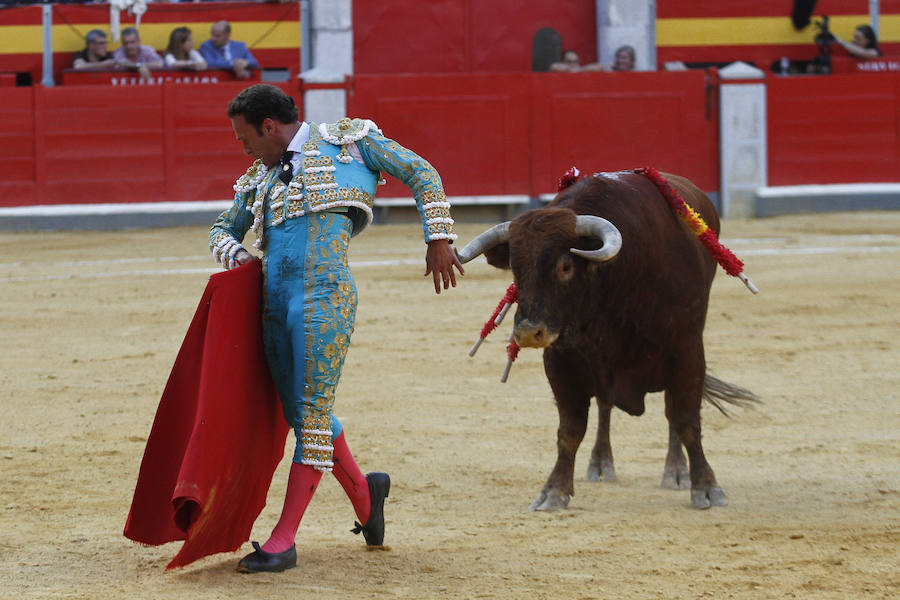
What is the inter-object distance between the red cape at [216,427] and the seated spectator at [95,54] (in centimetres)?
946

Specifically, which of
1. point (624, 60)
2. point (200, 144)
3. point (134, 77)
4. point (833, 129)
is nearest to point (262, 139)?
point (200, 144)

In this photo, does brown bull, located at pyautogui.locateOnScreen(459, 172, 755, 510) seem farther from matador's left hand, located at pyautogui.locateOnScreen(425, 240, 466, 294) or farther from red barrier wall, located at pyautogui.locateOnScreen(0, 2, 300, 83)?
red barrier wall, located at pyautogui.locateOnScreen(0, 2, 300, 83)

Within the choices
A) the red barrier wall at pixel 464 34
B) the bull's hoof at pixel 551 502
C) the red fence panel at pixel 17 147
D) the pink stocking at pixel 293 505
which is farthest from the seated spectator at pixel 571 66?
the pink stocking at pixel 293 505

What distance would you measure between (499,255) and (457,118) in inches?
326

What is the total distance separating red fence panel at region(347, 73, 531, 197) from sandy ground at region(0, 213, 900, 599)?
2927 mm

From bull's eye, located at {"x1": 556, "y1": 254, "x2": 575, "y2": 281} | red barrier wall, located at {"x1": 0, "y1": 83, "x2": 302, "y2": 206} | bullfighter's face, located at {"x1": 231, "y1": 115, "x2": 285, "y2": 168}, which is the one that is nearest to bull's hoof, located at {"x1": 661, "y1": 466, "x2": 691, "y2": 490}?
bull's eye, located at {"x1": 556, "y1": 254, "x2": 575, "y2": 281}

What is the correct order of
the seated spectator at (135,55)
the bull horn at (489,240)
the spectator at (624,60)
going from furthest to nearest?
the spectator at (624,60), the seated spectator at (135,55), the bull horn at (489,240)

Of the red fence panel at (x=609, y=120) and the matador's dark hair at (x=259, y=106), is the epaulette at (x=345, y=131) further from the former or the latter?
the red fence panel at (x=609, y=120)

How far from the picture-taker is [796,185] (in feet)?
42.1

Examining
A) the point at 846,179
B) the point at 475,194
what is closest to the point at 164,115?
the point at 475,194

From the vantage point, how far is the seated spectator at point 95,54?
1226 centimetres

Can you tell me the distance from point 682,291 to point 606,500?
684mm

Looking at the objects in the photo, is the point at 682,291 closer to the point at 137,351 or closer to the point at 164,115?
the point at 137,351

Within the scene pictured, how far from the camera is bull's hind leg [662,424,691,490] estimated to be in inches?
177
